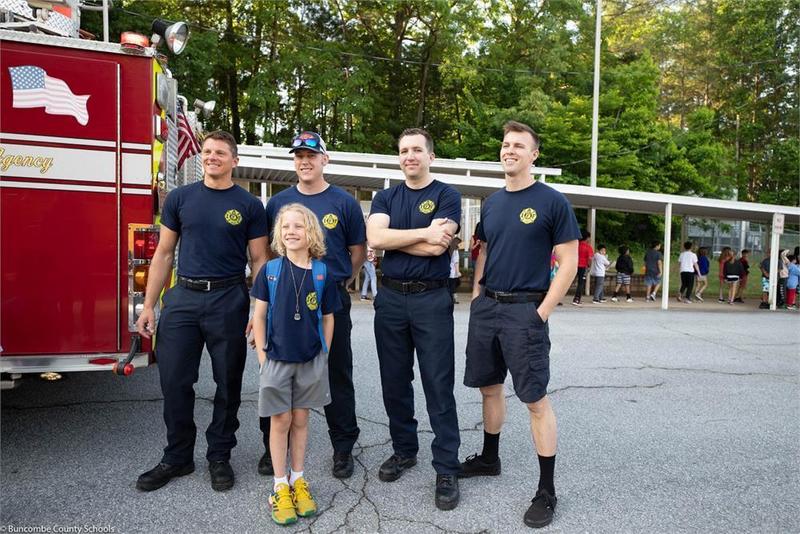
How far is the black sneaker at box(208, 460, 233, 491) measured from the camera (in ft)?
10.9

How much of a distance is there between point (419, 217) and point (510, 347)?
911 millimetres

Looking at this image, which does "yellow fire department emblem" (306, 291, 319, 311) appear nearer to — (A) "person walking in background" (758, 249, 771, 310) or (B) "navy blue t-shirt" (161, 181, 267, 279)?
(B) "navy blue t-shirt" (161, 181, 267, 279)

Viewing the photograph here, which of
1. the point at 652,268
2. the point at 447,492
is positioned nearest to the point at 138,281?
the point at 447,492

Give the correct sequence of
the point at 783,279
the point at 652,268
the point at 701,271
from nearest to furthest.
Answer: the point at 783,279 → the point at 652,268 → the point at 701,271

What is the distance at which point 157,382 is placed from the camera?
5516 millimetres

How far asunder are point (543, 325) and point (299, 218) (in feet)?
4.67

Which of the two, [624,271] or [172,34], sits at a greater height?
[172,34]

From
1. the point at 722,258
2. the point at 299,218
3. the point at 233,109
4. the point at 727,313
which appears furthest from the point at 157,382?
the point at 233,109

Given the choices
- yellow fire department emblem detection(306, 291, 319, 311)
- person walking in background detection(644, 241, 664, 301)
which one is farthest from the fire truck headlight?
person walking in background detection(644, 241, 664, 301)

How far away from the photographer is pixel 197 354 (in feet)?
11.4

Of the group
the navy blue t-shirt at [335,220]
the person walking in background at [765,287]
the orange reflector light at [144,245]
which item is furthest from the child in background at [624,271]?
the orange reflector light at [144,245]

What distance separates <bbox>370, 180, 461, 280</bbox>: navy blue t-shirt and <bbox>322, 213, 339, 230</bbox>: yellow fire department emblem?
0.75 ft

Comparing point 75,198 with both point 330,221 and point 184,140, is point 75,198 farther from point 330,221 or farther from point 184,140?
point 184,140

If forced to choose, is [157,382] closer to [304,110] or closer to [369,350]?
[369,350]
